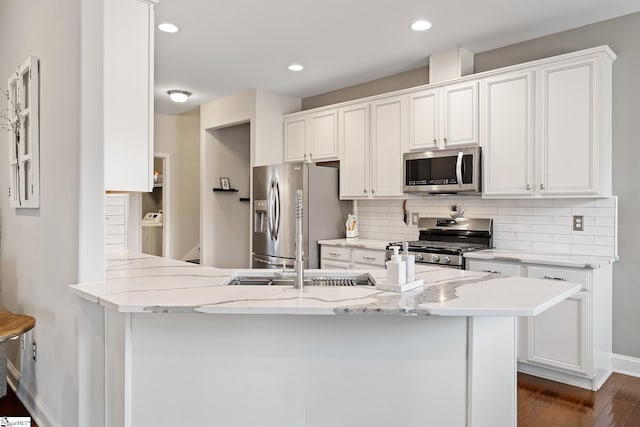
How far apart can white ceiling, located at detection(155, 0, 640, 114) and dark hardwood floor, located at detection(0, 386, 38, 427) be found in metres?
2.85

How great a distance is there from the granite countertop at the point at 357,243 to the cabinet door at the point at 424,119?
1014mm

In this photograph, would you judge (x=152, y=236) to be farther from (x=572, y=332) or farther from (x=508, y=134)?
(x=572, y=332)

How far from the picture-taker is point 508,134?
141 inches

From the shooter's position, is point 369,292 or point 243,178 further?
point 243,178

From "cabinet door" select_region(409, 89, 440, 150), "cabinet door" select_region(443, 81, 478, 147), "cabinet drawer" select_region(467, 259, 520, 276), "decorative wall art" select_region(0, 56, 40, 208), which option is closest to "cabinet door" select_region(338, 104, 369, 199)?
"cabinet door" select_region(409, 89, 440, 150)

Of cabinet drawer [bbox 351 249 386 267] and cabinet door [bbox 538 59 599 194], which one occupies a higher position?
cabinet door [bbox 538 59 599 194]

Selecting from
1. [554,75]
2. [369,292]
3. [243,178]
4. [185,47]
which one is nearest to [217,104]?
[243,178]

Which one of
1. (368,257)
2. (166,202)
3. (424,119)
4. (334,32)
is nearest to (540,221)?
(424,119)

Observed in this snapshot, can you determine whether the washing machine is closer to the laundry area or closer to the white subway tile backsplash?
the laundry area

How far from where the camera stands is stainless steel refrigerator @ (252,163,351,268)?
466 centimetres

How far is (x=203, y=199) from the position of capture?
6.14 meters

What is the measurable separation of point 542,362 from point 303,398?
226 cm

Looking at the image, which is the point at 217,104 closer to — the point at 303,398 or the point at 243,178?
the point at 243,178

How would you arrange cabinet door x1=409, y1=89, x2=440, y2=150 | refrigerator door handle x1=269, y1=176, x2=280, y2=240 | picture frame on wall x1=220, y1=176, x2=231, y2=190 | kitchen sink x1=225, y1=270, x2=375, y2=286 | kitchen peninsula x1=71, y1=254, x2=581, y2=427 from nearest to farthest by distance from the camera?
kitchen peninsula x1=71, y1=254, x2=581, y2=427, kitchen sink x1=225, y1=270, x2=375, y2=286, cabinet door x1=409, y1=89, x2=440, y2=150, refrigerator door handle x1=269, y1=176, x2=280, y2=240, picture frame on wall x1=220, y1=176, x2=231, y2=190
